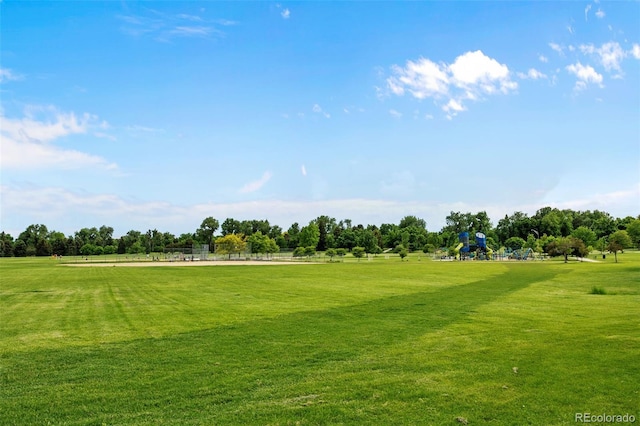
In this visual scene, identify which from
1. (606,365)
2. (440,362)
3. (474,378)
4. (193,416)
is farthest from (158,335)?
(606,365)

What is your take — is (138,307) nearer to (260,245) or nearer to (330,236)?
(260,245)

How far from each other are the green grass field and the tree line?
3920 inches

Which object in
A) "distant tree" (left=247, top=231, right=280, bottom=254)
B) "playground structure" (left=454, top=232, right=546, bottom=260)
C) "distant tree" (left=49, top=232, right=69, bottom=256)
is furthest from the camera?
"distant tree" (left=49, top=232, right=69, bottom=256)

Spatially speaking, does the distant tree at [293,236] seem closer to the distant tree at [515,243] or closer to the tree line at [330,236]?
the tree line at [330,236]

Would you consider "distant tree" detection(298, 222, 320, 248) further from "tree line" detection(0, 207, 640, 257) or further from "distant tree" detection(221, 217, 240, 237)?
"distant tree" detection(221, 217, 240, 237)

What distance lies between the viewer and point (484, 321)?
15.4 meters

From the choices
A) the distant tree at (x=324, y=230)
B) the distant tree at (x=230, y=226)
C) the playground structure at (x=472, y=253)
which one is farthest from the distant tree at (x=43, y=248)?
the playground structure at (x=472, y=253)

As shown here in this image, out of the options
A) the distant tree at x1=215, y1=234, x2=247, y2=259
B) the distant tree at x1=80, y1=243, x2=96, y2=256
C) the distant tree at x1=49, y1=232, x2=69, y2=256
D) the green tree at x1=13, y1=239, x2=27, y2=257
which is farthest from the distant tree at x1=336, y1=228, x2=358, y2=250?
the green tree at x1=13, y1=239, x2=27, y2=257

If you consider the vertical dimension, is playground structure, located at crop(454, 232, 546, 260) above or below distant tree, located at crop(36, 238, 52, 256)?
below

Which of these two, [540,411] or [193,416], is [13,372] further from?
[540,411]

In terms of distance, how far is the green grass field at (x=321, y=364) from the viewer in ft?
24.8

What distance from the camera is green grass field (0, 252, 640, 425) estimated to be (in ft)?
24.8

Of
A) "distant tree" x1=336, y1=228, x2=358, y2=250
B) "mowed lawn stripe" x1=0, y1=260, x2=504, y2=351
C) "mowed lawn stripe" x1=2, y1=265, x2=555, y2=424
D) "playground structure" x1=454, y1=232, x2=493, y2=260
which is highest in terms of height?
"distant tree" x1=336, y1=228, x2=358, y2=250

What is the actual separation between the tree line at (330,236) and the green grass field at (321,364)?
9957 centimetres
